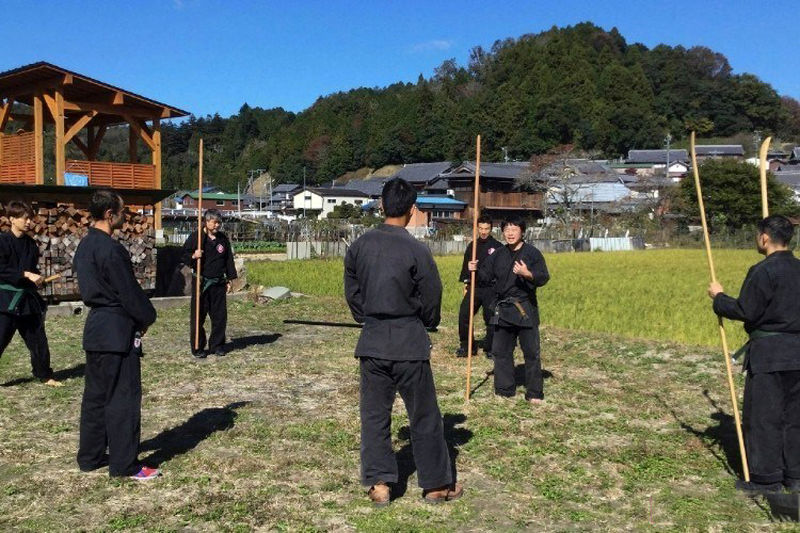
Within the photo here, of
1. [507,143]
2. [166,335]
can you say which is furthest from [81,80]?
[507,143]

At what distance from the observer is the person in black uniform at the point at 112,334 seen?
15.2 feet

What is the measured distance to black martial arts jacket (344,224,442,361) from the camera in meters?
4.29

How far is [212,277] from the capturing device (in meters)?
9.16

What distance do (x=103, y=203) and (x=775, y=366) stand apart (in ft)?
14.5

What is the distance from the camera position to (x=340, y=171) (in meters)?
93.5

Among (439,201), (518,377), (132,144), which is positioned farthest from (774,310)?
A: (439,201)

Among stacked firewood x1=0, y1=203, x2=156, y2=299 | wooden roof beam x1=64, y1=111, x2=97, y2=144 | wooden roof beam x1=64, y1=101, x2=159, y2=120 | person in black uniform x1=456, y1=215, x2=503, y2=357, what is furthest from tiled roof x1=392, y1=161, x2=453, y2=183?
person in black uniform x1=456, y1=215, x2=503, y2=357

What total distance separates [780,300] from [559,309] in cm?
999

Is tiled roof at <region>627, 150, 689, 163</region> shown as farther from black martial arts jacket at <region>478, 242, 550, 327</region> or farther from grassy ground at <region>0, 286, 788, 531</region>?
black martial arts jacket at <region>478, 242, 550, 327</region>

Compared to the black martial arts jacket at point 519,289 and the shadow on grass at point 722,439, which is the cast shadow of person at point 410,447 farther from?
the shadow on grass at point 722,439

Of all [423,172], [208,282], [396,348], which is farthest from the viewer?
[423,172]

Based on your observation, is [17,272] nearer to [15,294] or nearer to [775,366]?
[15,294]

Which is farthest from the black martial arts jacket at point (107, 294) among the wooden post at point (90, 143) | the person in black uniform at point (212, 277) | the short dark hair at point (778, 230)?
the wooden post at point (90, 143)

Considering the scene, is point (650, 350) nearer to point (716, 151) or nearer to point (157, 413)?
point (157, 413)
